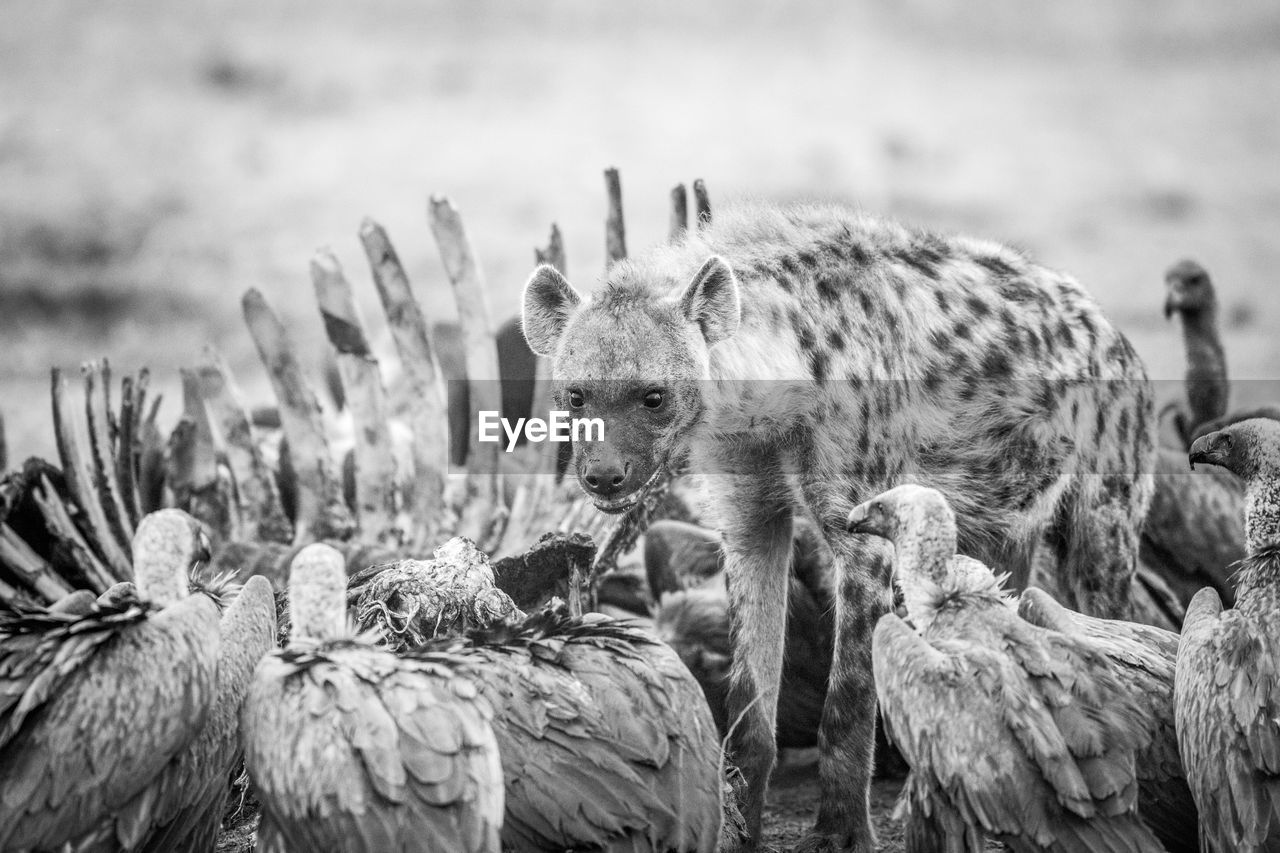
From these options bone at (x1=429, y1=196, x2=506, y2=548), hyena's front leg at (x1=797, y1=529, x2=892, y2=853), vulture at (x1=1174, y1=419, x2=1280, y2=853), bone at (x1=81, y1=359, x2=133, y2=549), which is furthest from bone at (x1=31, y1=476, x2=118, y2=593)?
vulture at (x1=1174, y1=419, x2=1280, y2=853)

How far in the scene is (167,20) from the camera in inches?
615

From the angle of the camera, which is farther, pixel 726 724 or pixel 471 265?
pixel 471 265

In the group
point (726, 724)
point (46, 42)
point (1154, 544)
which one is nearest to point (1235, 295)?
point (1154, 544)

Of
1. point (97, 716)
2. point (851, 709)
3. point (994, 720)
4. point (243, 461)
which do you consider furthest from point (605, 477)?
point (243, 461)

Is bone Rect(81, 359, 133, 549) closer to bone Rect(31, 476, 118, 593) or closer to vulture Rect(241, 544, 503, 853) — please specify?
bone Rect(31, 476, 118, 593)

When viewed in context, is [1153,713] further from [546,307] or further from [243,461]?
[243,461]

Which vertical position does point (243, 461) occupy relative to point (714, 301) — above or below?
below

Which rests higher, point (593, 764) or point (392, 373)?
point (392, 373)

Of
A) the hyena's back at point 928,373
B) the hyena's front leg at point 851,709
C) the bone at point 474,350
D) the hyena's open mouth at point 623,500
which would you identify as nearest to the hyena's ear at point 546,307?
the hyena's back at point 928,373

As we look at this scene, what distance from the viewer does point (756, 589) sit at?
19.2ft

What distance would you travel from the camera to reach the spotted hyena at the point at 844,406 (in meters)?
5.23

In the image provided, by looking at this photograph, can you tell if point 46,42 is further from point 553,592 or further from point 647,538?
point 553,592

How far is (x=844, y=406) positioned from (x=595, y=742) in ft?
6.00

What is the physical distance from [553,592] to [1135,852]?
2.56 meters
